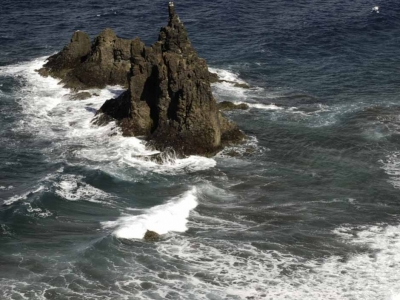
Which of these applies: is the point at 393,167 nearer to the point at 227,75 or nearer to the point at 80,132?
the point at 80,132

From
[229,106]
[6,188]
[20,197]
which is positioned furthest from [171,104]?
[20,197]

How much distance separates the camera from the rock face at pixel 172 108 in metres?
59.6

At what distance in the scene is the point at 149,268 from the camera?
141 feet

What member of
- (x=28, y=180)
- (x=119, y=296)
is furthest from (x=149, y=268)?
(x=28, y=180)

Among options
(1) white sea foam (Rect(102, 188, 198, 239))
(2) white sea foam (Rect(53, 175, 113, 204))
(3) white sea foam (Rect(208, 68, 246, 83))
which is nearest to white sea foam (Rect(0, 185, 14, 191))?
(2) white sea foam (Rect(53, 175, 113, 204))

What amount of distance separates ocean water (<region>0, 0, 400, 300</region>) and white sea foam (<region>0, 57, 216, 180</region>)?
0.19 metres

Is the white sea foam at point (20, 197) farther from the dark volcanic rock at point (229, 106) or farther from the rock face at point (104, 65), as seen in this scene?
the rock face at point (104, 65)

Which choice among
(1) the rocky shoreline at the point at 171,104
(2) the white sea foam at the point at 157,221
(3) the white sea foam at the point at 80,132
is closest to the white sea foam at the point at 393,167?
(1) the rocky shoreline at the point at 171,104

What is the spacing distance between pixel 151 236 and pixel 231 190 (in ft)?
31.4

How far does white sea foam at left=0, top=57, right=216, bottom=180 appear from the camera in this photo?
58125mm

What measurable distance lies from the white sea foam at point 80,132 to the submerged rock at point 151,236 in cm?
990

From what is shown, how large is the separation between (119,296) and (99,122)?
29048 mm

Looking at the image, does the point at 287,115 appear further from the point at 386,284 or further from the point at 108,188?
the point at 386,284

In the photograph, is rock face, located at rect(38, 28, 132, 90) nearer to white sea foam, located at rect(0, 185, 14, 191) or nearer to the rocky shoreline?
the rocky shoreline
